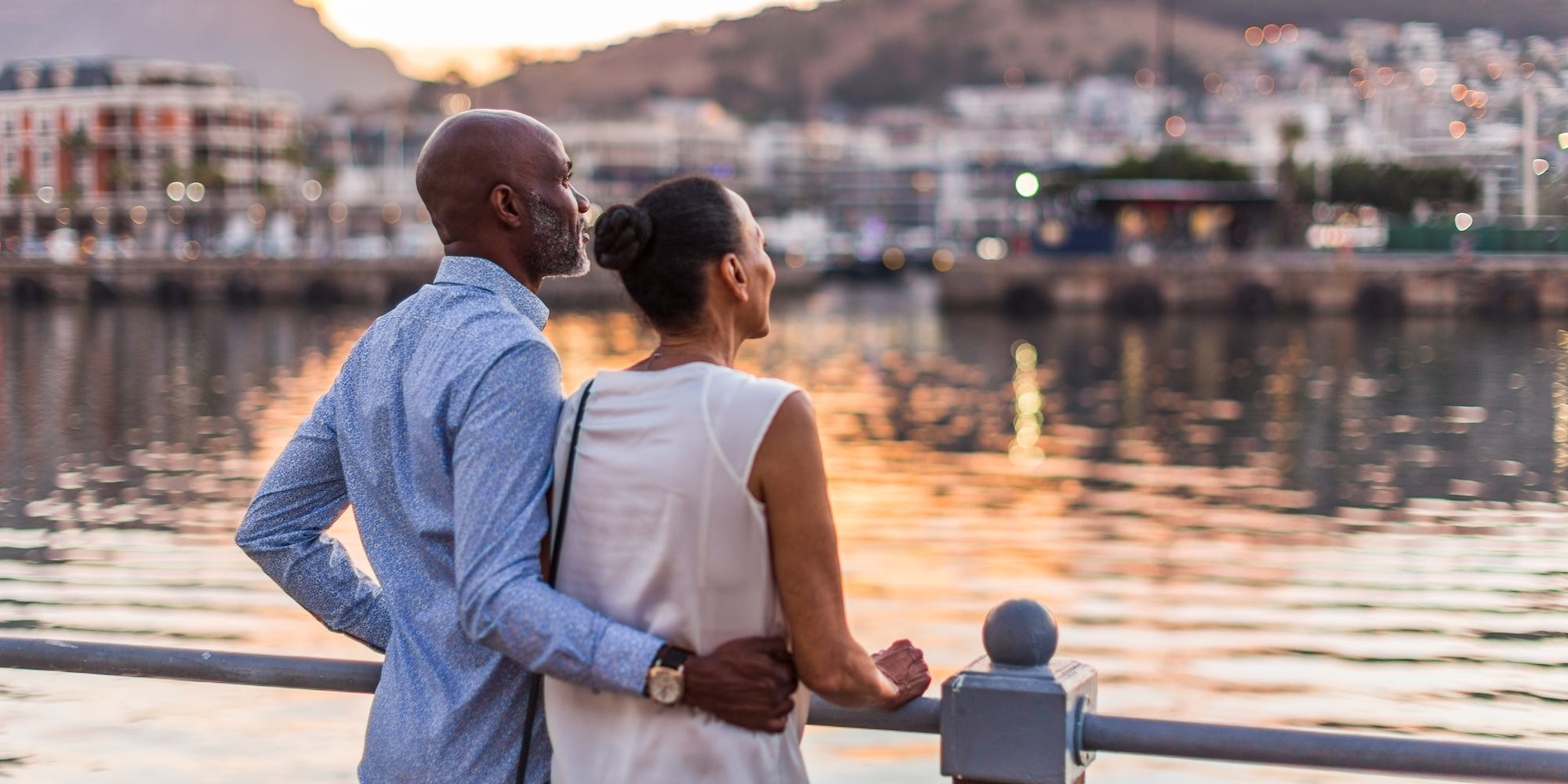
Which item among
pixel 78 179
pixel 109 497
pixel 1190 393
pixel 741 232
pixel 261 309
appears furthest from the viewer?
pixel 78 179

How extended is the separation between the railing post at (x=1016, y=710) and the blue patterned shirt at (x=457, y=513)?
52cm

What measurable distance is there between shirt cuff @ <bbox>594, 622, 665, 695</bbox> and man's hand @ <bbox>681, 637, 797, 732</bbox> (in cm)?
5

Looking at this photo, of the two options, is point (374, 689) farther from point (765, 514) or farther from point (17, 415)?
point (17, 415)

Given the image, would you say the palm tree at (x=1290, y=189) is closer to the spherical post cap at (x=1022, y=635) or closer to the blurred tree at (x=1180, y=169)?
the blurred tree at (x=1180, y=169)

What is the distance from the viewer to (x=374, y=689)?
2.56 meters

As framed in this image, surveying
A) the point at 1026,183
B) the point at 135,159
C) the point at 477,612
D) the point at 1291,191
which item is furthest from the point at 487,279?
the point at 135,159

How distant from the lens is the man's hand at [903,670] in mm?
2373

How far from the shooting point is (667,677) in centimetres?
209

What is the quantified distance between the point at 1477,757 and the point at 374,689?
1458 millimetres

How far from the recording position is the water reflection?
31.8 ft

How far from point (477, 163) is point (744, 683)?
0.79 metres

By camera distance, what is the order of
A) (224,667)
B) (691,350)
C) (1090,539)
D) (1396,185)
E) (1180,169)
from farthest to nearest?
(1396,185) < (1180,169) < (1090,539) < (224,667) < (691,350)

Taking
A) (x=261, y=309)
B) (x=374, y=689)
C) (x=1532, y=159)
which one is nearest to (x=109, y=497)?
(x=374, y=689)

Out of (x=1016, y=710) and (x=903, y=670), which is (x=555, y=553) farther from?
(x=1016, y=710)
